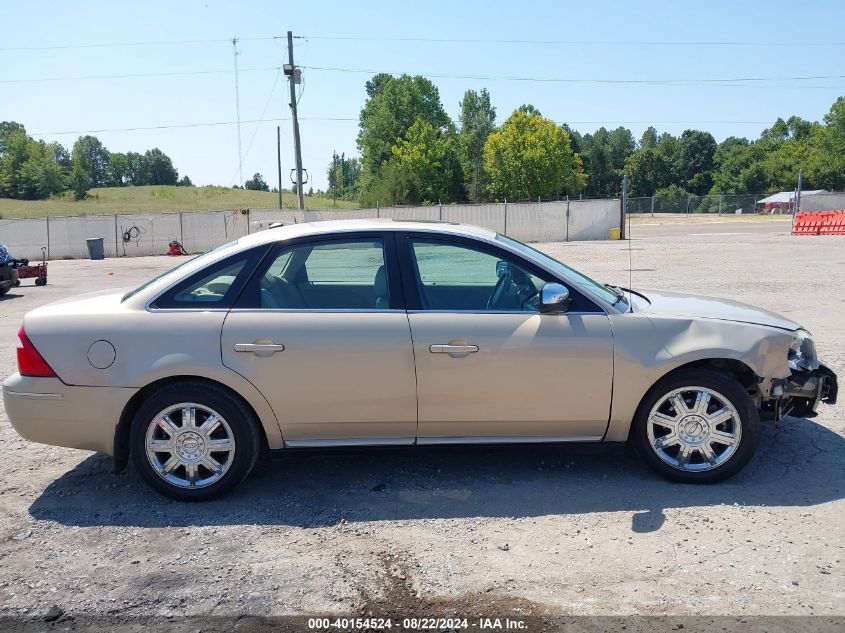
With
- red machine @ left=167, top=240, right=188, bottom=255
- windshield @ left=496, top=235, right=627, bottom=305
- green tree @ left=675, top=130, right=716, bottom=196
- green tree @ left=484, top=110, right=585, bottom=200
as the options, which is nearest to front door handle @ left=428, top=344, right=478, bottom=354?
windshield @ left=496, top=235, right=627, bottom=305

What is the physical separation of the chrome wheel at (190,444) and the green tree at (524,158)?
79.1 meters

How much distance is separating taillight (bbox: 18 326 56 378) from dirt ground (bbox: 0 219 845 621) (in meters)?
0.81

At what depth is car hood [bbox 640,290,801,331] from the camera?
14.9ft

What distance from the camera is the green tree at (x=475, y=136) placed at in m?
84.8

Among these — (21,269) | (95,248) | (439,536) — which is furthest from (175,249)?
(439,536)

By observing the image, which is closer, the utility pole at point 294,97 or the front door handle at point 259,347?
the front door handle at point 259,347

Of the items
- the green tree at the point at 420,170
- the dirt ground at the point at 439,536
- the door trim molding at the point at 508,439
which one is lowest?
the dirt ground at the point at 439,536

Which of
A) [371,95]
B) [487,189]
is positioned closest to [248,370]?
[487,189]

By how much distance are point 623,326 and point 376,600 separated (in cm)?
217

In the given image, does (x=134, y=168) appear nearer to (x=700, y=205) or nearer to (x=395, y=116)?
(x=395, y=116)

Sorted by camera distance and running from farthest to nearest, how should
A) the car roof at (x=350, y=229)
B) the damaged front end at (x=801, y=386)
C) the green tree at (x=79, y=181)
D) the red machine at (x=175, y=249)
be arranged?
the green tree at (x=79, y=181)
the red machine at (x=175, y=249)
the car roof at (x=350, y=229)
the damaged front end at (x=801, y=386)

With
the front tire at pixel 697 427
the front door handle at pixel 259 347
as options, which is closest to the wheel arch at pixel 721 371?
the front tire at pixel 697 427

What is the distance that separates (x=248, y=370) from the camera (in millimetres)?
4289

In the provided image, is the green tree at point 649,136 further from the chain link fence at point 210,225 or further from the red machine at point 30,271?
the red machine at point 30,271
